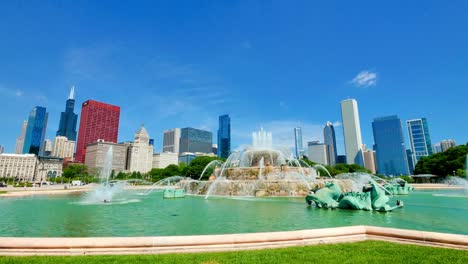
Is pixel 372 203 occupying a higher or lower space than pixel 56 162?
lower

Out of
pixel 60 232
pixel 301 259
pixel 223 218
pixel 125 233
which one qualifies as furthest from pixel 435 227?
pixel 60 232

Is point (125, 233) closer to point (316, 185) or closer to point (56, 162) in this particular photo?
point (316, 185)

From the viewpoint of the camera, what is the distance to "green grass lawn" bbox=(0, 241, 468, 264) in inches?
206

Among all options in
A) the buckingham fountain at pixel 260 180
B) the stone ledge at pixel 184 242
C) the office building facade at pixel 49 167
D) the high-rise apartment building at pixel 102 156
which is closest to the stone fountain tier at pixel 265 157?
the buckingham fountain at pixel 260 180

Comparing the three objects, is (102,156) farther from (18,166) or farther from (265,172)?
(265,172)

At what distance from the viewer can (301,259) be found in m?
5.33

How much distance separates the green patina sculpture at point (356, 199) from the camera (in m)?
13.9

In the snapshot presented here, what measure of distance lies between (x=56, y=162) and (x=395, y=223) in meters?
209

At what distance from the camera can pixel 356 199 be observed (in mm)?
14289

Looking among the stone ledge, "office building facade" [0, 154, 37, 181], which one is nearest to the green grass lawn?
the stone ledge

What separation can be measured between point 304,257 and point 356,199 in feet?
33.8

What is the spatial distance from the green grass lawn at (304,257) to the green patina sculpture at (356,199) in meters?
8.41

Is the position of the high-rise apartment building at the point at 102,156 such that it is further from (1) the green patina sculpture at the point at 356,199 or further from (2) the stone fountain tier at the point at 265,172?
(1) the green patina sculpture at the point at 356,199

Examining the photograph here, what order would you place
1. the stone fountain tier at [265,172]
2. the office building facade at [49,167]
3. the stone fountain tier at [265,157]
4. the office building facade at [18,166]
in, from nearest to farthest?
the stone fountain tier at [265,172]
the stone fountain tier at [265,157]
the office building facade at [18,166]
the office building facade at [49,167]
